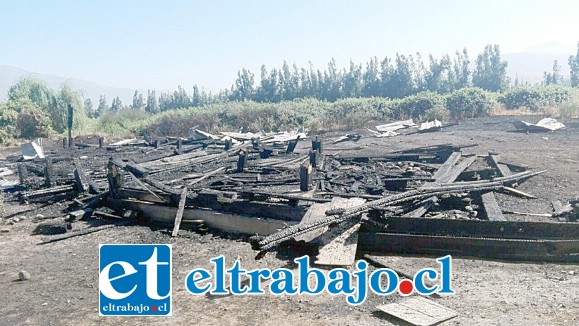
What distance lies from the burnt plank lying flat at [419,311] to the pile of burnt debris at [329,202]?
0.95 metres

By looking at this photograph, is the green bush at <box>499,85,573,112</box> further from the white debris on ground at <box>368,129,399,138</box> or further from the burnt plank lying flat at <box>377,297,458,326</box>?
the burnt plank lying flat at <box>377,297,458,326</box>

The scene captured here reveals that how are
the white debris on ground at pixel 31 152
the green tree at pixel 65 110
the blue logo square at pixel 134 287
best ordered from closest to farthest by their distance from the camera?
the blue logo square at pixel 134 287, the white debris on ground at pixel 31 152, the green tree at pixel 65 110

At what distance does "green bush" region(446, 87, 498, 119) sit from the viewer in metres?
29.6

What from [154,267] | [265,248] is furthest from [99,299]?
[265,248]

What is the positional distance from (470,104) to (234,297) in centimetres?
2936

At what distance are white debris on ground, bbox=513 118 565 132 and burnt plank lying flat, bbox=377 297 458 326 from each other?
1921 cm

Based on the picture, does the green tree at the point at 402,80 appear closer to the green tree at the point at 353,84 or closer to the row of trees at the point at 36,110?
the green tree at the point at 353,84

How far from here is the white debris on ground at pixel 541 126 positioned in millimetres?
20066

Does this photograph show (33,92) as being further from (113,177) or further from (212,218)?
(212,218)

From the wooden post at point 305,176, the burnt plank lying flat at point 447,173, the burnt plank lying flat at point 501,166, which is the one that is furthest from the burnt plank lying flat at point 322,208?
the burnt plank lying flat at point 501,166

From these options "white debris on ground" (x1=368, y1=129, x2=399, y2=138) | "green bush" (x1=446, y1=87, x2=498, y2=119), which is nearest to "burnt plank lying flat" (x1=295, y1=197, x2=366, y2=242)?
"white debris on ground" (x1=368, y1=129, x2=399, y2=138)

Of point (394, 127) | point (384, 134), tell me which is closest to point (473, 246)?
point (384, 134)

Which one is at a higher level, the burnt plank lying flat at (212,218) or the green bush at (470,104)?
the green bush at (470,104)

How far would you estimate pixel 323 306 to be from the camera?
4312 mm
